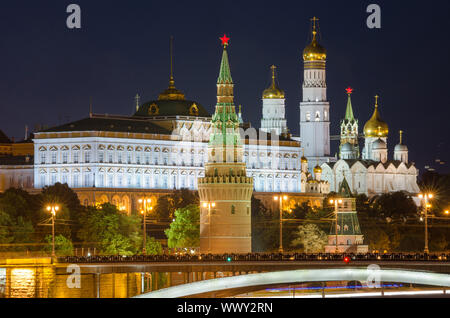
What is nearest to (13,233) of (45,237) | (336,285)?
(45,237)

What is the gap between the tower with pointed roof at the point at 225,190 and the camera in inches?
7126

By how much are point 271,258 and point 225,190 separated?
140 feet

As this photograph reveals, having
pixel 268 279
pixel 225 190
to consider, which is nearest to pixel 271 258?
pixel 268 279

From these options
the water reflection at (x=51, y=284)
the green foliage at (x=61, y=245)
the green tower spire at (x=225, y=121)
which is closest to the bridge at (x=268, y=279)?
the water reflection at (x=51, y=284)

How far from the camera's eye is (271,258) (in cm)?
14050

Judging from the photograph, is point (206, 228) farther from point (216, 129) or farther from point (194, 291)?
point (194, 291)

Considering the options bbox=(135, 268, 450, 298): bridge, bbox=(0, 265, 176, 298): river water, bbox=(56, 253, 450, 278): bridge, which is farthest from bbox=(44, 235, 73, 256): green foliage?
bbox=(135, 268, 450, 298): bridge

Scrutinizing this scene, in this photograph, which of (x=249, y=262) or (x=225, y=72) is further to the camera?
(x=225, y=72)

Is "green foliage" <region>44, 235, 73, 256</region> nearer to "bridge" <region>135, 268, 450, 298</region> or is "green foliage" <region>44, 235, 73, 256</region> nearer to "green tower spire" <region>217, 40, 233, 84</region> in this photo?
"green tower spire" <region>217, 40, 233, 84</region>

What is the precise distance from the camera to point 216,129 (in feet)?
608

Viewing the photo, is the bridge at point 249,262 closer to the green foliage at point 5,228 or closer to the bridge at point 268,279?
the bridge at point 268,279

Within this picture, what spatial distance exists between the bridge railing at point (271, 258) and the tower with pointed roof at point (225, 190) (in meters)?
34.8

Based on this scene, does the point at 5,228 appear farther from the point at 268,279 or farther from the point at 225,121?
the point at 268,279
